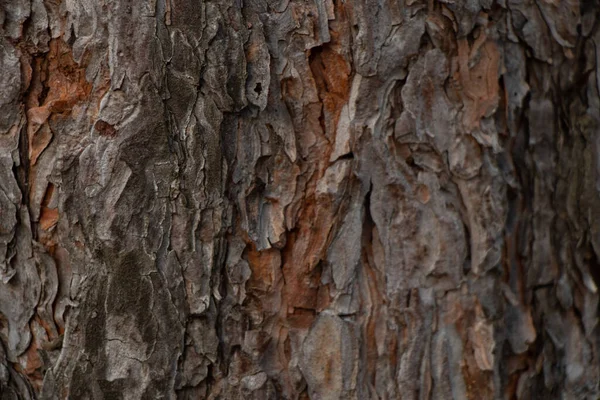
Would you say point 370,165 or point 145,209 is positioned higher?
point 370,165

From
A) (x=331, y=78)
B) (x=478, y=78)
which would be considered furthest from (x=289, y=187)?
(x=478, y=78)

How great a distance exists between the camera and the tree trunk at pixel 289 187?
1119mm

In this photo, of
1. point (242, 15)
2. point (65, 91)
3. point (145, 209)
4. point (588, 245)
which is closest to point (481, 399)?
point (588, 245)

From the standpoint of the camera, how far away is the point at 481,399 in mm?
1181

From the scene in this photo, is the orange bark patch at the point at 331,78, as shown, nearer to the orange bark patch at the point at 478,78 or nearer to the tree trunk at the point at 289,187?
the tree trunk at the point at 289,187

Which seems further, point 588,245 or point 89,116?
point 588,245

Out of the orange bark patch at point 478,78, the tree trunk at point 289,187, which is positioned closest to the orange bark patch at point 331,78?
the tree trunk at point 289,187

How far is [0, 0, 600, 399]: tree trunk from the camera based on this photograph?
112 centimetres

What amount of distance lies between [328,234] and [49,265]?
55 centimetres

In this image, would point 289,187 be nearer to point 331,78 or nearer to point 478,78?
point 331,78

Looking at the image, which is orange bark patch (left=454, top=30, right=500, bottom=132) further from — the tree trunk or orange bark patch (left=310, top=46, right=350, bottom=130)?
orange bark patch (left=310, top=46, right=350, bottom=130)

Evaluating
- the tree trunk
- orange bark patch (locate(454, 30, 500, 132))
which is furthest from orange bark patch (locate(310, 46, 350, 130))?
orange bark patch (locate(454, 30, 500, 132))

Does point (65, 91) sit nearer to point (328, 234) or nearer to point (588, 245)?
point (328, 234)

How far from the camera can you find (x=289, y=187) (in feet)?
3.84
